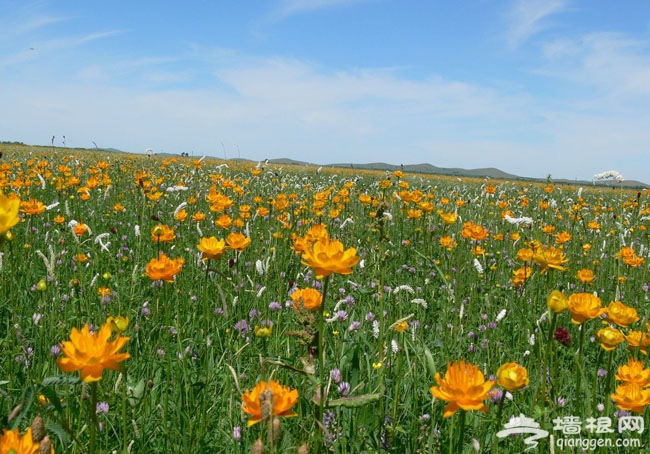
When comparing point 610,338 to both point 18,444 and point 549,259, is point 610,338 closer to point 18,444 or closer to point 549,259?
point 549,259

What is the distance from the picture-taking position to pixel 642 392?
1.60 m

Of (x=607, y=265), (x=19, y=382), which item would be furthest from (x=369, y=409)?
(x=607, y=265)

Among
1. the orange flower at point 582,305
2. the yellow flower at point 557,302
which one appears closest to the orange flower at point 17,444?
the yellow flower at point 557,302

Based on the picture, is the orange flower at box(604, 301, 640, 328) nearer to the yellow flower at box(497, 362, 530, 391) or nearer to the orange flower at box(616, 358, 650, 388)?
the orange flower at box(616, 358, 650, 388)

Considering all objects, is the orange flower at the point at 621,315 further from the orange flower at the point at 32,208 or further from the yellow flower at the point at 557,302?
the orange flower at the point at 32,208

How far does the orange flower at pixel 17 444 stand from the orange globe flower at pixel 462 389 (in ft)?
2.70

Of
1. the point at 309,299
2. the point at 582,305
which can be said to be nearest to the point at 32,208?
the point at 309,299

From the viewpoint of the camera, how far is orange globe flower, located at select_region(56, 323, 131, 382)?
40.9 inches

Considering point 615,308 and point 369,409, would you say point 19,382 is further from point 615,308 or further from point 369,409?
point 615,308

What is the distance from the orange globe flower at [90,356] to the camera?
3.41 ft

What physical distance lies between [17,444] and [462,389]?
93cm

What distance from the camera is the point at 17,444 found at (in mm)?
953

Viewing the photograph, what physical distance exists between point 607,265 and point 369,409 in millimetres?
4416

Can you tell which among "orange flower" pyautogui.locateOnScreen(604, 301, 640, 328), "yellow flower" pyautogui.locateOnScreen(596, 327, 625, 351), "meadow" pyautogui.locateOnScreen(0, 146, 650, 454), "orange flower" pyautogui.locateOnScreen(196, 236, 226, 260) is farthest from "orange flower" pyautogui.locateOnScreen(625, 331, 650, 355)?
"orange flower" pyautogui.locateOnScreen(196, 236, 226, 260)
